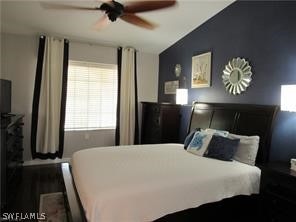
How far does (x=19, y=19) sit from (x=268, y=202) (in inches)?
174

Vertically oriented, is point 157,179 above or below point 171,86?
below

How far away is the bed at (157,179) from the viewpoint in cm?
175

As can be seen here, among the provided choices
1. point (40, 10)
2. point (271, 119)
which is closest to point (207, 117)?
point (271, 119)

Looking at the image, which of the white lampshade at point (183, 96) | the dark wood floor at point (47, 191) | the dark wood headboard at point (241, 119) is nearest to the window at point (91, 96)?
the dark wood floor at point (47, 191)

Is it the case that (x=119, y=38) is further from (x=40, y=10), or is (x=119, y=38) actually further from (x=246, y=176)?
(x=246, y=176)

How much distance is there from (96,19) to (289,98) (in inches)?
123

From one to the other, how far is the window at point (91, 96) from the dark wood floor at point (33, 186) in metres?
1.01

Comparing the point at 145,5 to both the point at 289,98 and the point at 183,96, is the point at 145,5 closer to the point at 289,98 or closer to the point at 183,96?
the point at 289,98

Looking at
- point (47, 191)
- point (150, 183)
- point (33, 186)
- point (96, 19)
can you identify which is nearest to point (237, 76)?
point (150, 183)

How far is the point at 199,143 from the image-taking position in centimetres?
308

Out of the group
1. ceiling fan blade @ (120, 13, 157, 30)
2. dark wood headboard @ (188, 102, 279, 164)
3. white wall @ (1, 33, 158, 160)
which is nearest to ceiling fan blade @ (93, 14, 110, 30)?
ceiling fan blade @ (120, 13, 157, 30)

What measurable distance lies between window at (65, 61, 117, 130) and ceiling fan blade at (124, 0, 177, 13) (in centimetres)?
246

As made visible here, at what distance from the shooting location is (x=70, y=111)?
4.82 m

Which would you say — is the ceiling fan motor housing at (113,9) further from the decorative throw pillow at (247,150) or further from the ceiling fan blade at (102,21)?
the decorative throw pillow at (247,150)
